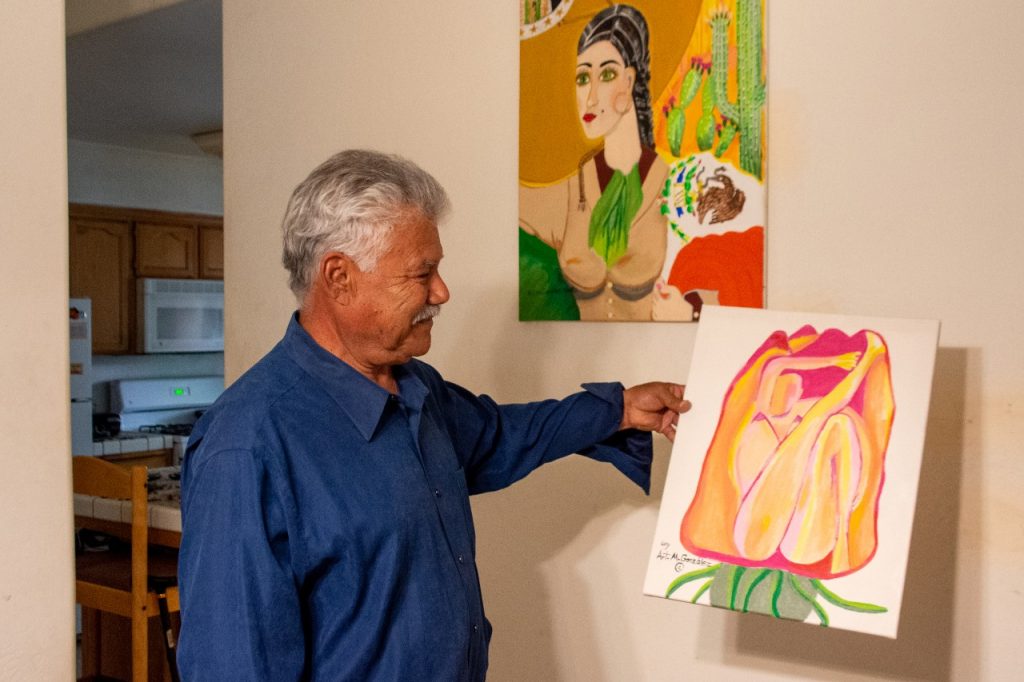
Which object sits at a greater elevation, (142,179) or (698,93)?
(142,179)

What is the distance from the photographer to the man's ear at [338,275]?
1306 mm

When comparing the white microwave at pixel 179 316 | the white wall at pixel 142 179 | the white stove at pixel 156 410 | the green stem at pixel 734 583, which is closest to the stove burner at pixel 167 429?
the white stove at pixel 156 410

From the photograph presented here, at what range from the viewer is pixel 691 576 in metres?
1.29

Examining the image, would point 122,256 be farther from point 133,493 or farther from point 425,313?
point 425,313

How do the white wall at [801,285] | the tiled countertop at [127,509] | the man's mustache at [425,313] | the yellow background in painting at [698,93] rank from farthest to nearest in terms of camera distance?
1. the tiled countertop at [127,509]
2. the yellow background in painting at [698,93]
3. the white wall at [801,285]
4. the man's mustache at [425,313]

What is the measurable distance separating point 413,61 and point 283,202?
1.82 feet

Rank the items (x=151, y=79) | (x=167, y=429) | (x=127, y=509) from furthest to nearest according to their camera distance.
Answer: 1. (x=167, y=429)
2. (x=151, y=79)
3. (x=127, y=509)

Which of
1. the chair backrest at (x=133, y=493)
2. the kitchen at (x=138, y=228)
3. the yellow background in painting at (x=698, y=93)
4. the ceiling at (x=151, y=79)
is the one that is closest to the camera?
the yellow background in painting at (x=698, y=93)

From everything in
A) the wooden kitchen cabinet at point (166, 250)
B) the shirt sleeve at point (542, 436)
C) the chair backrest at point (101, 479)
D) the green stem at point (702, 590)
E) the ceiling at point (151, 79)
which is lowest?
the chair backrest at point (101, 479)

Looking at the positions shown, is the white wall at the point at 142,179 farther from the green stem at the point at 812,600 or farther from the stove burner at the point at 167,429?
the green stem at the point at 812,600

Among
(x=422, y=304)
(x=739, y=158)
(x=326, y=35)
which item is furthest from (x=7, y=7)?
(x=739, y=158)

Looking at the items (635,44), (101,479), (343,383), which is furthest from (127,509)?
(635,44)

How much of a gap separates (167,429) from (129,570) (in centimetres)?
296

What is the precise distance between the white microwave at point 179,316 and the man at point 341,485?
14.5 ft
